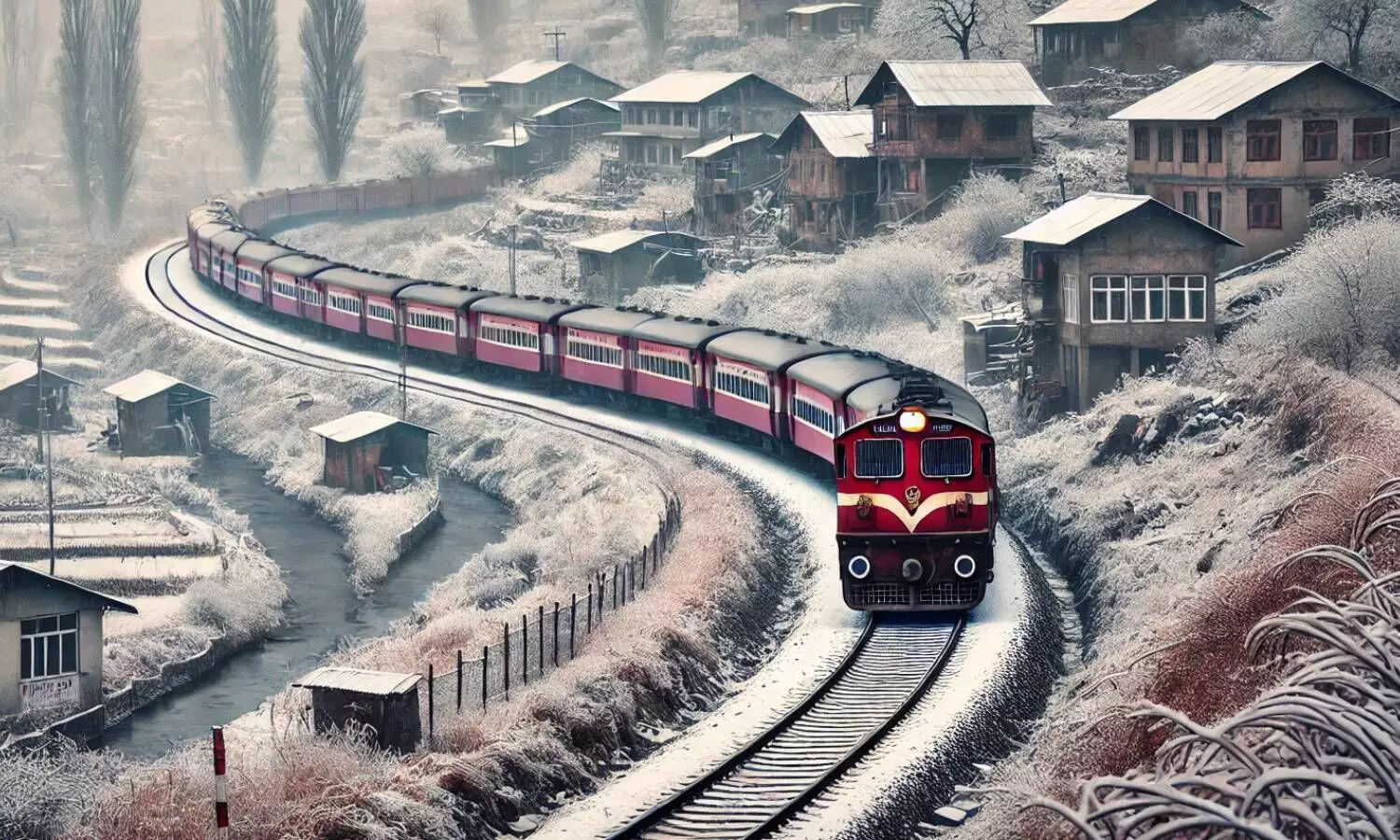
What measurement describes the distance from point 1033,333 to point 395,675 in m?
30.5

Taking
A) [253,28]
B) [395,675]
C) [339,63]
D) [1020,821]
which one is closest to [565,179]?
[339,63]

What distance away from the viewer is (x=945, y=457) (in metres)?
29.0

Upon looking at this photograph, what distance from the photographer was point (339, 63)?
387 feet

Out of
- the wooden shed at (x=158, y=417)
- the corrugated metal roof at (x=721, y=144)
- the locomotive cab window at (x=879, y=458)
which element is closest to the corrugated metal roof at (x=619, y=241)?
the corrugated metal roof at (x=721, y=144)

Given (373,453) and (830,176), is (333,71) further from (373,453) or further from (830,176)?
(373,453)

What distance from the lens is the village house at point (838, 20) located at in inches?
4988

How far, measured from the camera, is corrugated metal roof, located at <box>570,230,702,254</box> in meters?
82.1

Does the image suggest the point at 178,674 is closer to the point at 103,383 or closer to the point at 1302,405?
the point at 1302,405

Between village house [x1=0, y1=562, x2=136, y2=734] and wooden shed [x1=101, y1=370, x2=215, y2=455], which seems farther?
wooden shed [x1=101, y1=370, x2=215, y2=455]

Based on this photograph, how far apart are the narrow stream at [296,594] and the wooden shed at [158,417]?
1.38 meters

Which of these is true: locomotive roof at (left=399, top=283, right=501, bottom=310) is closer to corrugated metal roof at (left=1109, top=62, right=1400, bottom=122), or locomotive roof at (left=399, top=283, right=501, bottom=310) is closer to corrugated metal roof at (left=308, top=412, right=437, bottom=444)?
corrugated metal roof at (left=308, top=412, right=437, bottom=444)

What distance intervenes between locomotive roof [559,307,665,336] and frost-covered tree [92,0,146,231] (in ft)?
217

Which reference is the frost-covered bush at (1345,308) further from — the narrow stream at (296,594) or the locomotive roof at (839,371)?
the narrow stream at (296,594)

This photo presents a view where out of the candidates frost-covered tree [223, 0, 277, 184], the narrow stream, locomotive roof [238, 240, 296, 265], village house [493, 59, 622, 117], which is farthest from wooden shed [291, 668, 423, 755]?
frost-covered tree [223, 0, 277, 184]
